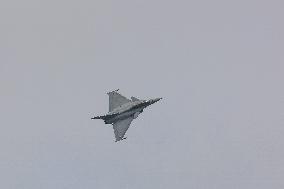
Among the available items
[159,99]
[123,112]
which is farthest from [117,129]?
[159,99]

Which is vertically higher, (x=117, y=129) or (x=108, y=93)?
(x=108, y=93)

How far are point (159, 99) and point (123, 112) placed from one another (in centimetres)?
1184

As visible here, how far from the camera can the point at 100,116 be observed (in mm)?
144125

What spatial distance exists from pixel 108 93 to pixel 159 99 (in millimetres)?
17193

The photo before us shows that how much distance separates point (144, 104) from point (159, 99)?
16.1ft

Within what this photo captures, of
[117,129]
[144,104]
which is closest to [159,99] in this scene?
[144,104]

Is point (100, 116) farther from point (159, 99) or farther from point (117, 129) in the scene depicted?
point (159, 99)

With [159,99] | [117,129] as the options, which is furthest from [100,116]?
[159,99]

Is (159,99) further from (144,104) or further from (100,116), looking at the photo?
(100,116)

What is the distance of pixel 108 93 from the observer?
495 feet

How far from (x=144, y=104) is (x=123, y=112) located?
702cm

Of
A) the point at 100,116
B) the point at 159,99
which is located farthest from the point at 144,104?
the point at 100,116

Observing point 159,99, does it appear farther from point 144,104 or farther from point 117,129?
point 117,129
